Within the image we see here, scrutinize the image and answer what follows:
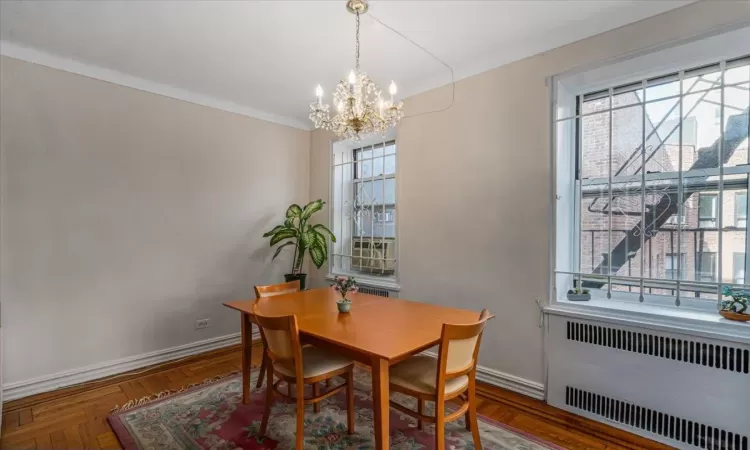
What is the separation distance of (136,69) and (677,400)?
467 cm

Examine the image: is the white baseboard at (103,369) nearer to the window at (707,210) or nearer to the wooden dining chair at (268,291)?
the wooden dining chair at (268,291)

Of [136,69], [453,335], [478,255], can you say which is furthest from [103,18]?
[478,255]

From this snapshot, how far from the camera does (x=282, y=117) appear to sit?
4.32 m

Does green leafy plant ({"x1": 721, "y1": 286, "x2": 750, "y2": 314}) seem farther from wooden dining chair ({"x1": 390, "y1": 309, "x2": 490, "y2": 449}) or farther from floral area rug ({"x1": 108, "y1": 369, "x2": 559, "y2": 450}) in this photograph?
wooden dining chair ({"x1": 390, "y1": 309, "x2": 490, "y2": 449})

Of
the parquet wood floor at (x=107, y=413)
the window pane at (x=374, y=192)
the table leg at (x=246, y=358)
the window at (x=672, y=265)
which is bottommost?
the parquet wood floor at (x=107, y=413)

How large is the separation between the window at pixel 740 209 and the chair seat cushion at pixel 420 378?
183cm

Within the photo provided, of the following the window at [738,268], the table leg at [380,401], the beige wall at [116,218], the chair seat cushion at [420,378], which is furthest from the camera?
the beige wall at [116,218]

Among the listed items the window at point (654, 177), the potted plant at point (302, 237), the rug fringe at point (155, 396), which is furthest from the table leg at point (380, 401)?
the potted plant at point (302, 237)

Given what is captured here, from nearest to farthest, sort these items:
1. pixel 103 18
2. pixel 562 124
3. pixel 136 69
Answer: pixel 103 18 → pixel 562 124 → pixel 136 69

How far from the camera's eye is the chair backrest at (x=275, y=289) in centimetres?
281

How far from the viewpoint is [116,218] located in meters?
3.15

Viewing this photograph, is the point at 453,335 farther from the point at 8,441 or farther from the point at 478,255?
the point at 8,441

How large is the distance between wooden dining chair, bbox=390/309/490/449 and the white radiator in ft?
3.11

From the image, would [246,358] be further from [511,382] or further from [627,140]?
[627,140]
